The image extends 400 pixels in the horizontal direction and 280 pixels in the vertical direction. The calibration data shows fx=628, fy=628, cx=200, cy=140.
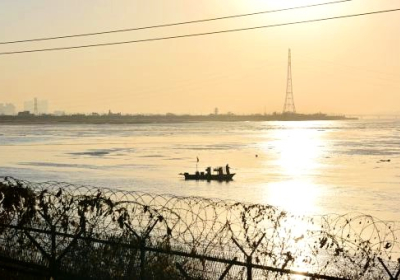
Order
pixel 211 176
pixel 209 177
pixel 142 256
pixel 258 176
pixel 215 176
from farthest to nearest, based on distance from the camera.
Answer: pixel 258 176
pixel 209 177
pixel 211 176
pixel 215 176
pixel 142 256

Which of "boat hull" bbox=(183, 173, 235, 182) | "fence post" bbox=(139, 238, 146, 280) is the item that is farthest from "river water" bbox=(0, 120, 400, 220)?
"fence post" bbox=(139, 238, 146, 280)

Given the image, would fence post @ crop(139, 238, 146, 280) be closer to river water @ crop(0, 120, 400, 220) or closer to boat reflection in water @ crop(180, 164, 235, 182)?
river water @ crop(0, 120, 400, 220)

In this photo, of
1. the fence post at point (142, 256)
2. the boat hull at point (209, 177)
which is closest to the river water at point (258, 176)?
the boat hull at point (209, 177)

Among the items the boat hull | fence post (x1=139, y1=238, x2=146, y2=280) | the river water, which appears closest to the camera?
fence post (x1=139, y1=238, x2=146, y2=280)

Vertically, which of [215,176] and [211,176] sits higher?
[215,176]

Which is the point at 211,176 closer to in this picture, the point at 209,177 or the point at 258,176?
the point at 209,177

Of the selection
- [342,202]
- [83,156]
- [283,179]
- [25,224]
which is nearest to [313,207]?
[342,202]

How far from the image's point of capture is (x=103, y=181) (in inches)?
2221

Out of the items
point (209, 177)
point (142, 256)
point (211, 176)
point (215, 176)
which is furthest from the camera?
point (209, 177)

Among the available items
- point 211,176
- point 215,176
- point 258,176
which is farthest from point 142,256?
point 258,176

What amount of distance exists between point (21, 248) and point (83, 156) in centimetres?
8051

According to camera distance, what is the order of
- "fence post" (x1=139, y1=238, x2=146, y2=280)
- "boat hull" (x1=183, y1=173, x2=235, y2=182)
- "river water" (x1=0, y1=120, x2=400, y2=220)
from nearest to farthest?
"fence post" (x1=139, y1=238, x2=146, y2=280) < "river water" (x1=0, y1=120, x2=400, y2=220) < "boat hull" (x1=183, y1=173, x2=235, y2=182)

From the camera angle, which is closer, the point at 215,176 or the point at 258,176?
the point at 215,176

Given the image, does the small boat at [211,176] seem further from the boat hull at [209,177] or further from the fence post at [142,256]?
the fence post at [142,256]
